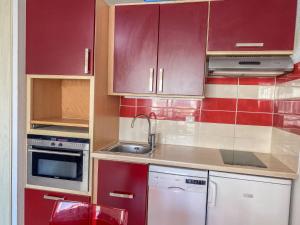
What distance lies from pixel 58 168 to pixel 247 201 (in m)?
1.47

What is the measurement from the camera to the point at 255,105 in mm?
2055

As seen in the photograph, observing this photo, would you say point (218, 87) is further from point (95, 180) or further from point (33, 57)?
point (33, 57)

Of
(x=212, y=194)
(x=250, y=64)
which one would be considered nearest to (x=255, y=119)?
(x=250, y=64)

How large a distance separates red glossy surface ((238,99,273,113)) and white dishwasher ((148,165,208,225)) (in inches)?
31.0

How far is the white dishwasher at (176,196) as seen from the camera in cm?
165

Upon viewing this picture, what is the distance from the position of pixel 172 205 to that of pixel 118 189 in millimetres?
435

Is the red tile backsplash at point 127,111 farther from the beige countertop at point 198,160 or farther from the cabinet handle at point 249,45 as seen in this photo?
the cabinet handle at point 249,45

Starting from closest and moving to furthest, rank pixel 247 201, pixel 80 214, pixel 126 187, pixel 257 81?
1. pixel 80 214
2. pixel 247 201
3. pixel 126 187
4. pixel 257 81

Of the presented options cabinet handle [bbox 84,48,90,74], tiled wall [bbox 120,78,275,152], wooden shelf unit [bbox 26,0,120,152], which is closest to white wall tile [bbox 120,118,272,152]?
tiled wall [bbox 120,78,275,152]

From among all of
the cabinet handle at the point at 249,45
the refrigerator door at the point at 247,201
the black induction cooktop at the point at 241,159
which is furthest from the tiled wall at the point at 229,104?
the refrigerator door at the point at 247,201

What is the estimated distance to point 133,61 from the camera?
6.42 ft

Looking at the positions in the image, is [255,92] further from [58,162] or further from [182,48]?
[58,162]

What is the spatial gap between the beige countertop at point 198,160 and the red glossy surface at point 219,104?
1.28 ft

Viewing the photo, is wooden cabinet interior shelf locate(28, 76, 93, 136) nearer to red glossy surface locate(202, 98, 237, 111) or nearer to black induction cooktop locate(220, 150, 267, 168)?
red glossy surface locate(202, 98, 237, 111)
